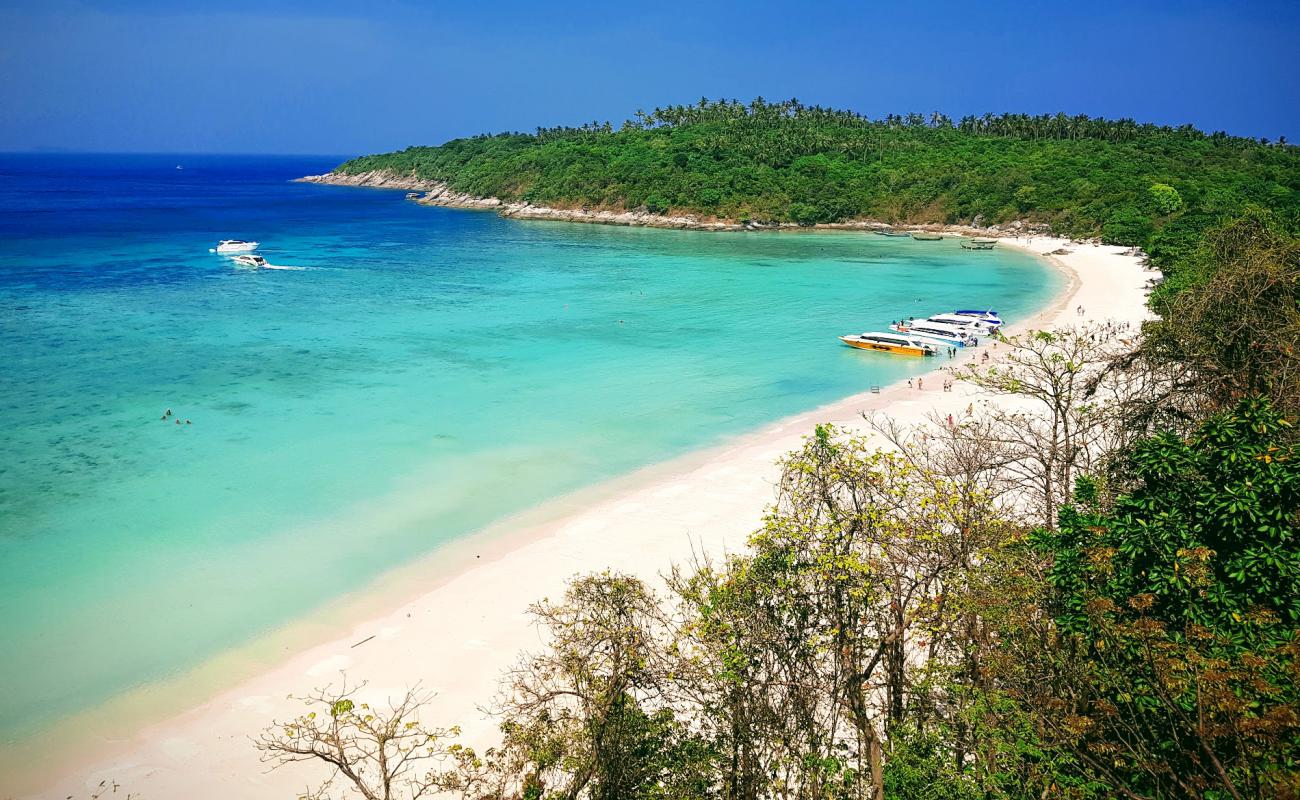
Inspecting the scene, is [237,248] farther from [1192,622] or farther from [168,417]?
[1192,622]

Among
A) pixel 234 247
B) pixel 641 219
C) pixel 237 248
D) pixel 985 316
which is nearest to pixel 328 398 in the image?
pixel 985 316

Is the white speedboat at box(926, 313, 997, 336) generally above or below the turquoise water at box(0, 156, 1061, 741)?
above

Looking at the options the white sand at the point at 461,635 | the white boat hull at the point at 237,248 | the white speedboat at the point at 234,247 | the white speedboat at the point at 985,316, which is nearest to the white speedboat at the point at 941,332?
the white speedboat at the point at 985,316

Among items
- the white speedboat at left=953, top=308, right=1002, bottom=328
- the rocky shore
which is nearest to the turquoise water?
the white speedboat at left=953, top=308, right=1002, bottom=328

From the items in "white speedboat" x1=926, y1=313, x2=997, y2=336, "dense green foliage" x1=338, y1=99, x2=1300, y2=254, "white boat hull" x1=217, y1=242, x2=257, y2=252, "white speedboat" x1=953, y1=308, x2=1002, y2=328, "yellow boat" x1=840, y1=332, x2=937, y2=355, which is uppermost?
"dense green foliage" x1=338, y1=99, x2=1300, y2=254

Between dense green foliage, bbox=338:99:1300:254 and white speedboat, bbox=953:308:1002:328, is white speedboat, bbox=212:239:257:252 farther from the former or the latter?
white speedboat, bbox=953:308:1002:328
